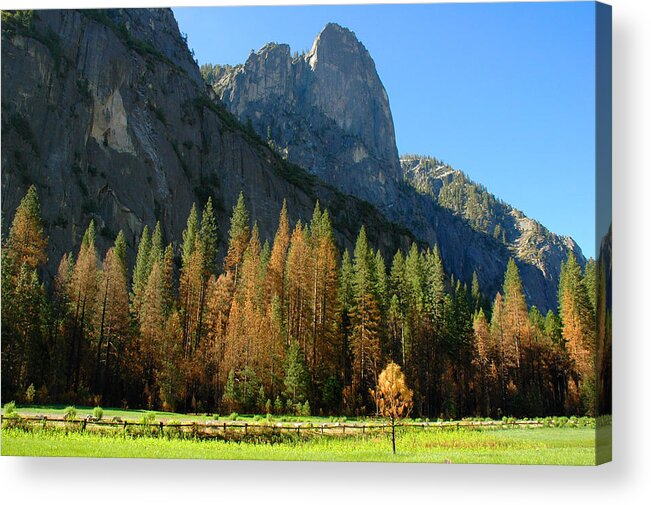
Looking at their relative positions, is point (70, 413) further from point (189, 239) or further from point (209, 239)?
point (209, 239)

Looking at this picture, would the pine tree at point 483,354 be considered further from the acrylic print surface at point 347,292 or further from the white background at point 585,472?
the white background at point 585,472

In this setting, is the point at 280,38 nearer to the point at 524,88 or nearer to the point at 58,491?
the point at 524,88

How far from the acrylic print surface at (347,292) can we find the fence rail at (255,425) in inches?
1.7

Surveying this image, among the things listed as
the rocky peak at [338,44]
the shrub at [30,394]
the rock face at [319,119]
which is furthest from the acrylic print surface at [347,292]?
the rock face at [319,119]

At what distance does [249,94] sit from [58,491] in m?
52.7

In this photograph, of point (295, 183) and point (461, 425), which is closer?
point (461, 425)

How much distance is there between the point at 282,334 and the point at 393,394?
2983 mm

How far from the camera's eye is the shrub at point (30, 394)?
14.4m

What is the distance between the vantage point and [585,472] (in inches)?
481

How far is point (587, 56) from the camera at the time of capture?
12.7 metres

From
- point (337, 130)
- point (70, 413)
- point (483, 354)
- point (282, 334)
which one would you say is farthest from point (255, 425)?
point (337, 130)

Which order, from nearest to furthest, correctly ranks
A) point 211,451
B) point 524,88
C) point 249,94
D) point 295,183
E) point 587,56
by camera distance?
point 587,56 < point 211,451 < point 524,88 < point 295,183 < point 249,94

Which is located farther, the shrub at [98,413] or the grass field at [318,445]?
the shrub at [98,413]

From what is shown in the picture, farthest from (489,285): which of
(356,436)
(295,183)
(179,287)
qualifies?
(295,183)
